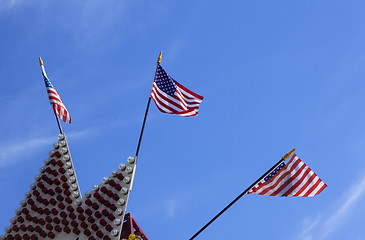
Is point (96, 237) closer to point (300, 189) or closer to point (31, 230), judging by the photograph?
point (31, 230)

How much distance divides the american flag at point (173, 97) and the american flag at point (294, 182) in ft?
18.0

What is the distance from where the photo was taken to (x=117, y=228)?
29.4 metres

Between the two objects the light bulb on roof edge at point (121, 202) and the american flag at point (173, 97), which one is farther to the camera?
the american flag at point (173, 97)

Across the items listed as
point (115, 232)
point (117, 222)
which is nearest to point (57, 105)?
point (117, 222)

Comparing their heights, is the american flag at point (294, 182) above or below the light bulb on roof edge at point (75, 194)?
below

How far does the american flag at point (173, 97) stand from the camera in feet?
102

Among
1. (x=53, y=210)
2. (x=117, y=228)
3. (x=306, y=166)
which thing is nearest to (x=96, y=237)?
(x=117, y=228)

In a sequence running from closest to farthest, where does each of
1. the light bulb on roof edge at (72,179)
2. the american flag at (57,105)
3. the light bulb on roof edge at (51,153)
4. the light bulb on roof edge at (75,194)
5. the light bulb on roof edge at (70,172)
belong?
the light bulb on roof edge at (75,194) → the light bulb on roof edge at (72,179) → the light bulb on roof edge at (70,172) → the light bulb on roof edge at (51,153) → the american flag at (57,105)

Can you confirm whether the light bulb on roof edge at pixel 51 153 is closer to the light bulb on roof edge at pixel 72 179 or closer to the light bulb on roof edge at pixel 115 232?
the light bulb on roof edge at pixel 72 179

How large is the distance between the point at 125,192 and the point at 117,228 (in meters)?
1.85

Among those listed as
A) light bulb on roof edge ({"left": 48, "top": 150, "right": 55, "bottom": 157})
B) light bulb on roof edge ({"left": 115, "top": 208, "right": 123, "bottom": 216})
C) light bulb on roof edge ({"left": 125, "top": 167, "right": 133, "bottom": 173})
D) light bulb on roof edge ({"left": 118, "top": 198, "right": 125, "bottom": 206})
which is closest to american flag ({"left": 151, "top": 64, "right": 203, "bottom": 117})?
light bulb on roof edge ({"left": 125, "top": 167, "right": 133, "bottom": 173})

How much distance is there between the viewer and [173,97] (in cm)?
3130

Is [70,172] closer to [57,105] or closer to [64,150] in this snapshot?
[64,150]

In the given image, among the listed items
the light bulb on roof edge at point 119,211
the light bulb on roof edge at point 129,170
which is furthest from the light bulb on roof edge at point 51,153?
the light bulb on roof edge at point 119,211
